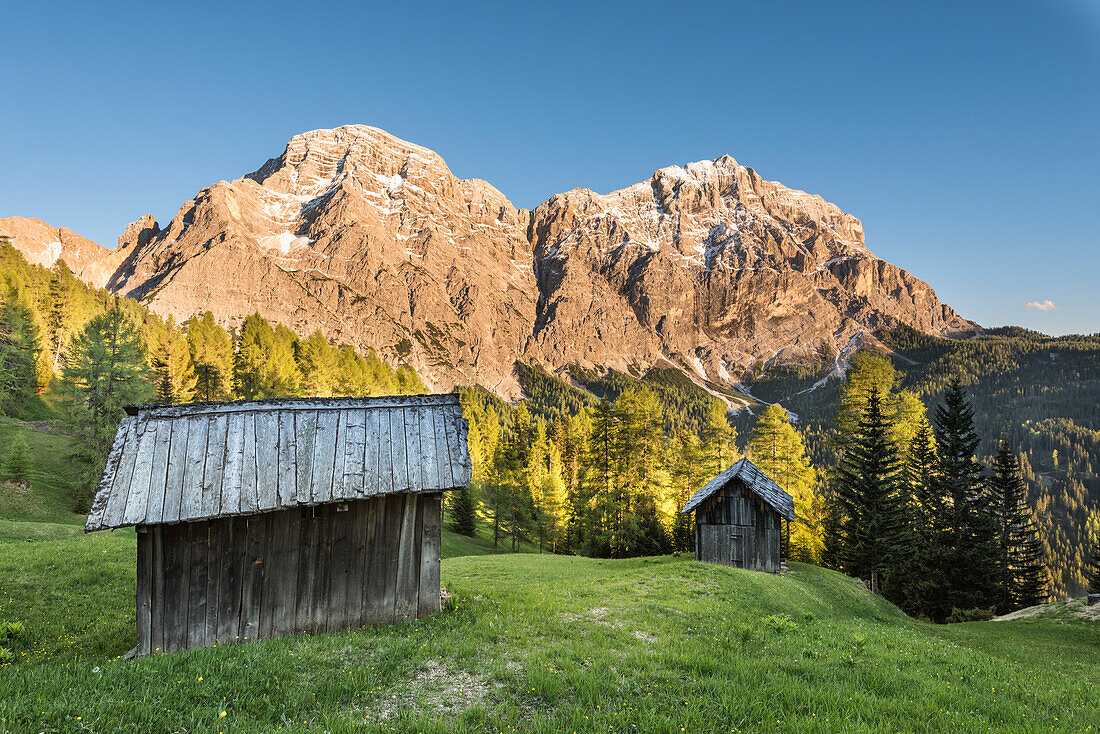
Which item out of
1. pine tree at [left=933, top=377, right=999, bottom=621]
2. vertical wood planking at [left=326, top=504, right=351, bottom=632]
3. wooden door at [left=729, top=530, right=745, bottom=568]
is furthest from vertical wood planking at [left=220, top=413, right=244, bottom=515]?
pine tree at [left=933, top=377, right=999, bottom=621]

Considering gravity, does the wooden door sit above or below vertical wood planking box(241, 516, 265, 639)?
below

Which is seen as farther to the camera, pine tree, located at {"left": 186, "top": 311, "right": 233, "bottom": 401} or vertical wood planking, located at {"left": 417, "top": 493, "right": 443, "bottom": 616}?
pine tree, located at {"left": 186, "top": 311, "right": 233, "bottom": 401}

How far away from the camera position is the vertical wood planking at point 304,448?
35.5 feet

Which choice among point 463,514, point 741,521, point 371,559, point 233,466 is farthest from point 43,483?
point 741,521

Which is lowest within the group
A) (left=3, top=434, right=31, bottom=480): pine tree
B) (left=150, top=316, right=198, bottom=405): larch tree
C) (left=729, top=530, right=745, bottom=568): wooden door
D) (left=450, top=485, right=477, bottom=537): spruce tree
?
(left=450, top=485, right=477, bottom=537): spruce tree

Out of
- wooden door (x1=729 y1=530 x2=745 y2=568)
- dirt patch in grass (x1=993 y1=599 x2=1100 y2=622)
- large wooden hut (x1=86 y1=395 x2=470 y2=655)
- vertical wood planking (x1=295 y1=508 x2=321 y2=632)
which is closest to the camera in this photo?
large wooden hut (x1=86 y1=395 x2=470 y2=655)

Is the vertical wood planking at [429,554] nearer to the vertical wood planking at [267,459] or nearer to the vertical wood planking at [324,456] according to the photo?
the vertical wood planking at [324,456]

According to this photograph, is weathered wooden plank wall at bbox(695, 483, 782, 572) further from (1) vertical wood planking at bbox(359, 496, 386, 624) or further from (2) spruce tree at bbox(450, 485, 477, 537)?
(2) spruce tree at bbox(450, 485, 477, 537)

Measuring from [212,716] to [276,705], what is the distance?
0.73 meters

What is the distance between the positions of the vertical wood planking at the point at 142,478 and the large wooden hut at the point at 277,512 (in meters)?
0.03

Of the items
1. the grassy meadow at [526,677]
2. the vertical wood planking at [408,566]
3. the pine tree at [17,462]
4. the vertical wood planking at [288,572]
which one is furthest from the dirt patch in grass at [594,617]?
the pine tree at [17,462]

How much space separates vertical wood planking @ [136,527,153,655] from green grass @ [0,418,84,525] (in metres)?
32.9

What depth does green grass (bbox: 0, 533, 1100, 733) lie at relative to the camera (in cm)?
579

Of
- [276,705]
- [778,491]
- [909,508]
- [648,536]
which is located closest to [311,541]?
[276,705]
